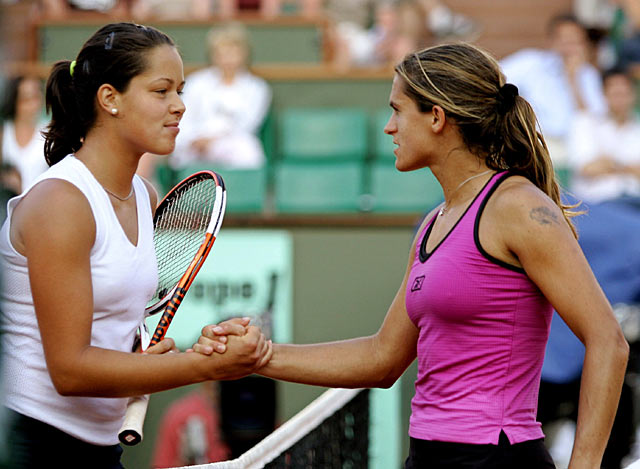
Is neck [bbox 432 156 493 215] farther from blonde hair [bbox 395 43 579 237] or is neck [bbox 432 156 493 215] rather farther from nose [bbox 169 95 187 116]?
nose [bbox 169 95 187 116]

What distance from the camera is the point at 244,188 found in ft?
21.6

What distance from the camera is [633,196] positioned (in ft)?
18.3

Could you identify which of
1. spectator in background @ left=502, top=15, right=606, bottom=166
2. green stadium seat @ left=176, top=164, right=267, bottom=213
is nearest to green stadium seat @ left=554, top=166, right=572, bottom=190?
spectator in background @ left=502, top=15, right=606, bottom=166

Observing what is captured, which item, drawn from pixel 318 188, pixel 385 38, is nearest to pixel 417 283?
pixel 318 188

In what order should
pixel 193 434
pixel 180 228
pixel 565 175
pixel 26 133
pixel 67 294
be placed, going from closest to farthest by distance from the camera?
pixel 67 294, pixel 180 228, pixel 193 434, pixel 26 133, pixel 565 175

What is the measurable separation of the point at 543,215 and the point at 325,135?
493 cm

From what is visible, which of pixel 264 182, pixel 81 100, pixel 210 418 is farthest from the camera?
pixel 264 182

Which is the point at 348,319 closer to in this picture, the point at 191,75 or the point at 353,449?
the point at 191,75

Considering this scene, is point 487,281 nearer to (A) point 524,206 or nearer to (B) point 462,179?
(A) point 524,206

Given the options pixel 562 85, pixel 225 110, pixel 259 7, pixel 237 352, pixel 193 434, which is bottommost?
pixel 193 434

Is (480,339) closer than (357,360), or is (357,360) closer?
(480,339)

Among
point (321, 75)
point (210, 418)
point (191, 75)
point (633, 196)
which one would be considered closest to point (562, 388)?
point (633, 196)

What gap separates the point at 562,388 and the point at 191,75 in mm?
3613

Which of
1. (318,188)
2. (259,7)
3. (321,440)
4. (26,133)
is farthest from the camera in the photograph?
(259,7)
